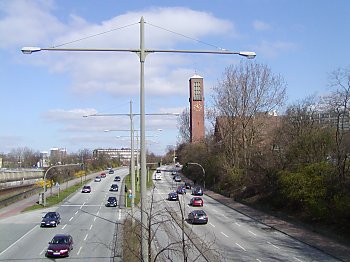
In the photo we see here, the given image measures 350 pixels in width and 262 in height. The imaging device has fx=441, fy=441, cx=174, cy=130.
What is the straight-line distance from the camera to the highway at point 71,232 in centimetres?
2708

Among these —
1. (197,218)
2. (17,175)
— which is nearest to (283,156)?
(197,218)

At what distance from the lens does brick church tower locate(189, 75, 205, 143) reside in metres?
132

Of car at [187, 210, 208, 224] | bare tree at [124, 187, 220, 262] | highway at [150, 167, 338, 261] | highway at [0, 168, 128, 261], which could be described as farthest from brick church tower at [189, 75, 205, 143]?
bare tree at [124, 187, 220, 262]

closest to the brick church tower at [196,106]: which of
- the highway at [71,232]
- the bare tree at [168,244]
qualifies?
the highway at [71,232]

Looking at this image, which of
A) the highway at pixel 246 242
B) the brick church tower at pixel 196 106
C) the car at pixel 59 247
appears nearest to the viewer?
the highway at pixel 246 242

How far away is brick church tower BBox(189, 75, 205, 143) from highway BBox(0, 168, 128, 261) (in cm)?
7116

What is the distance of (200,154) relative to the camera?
91.6 meters

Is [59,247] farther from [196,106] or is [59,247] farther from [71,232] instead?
[196,106]

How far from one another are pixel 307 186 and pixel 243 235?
8680 mm

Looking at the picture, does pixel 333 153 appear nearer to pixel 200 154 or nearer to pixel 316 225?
pixel 316 225

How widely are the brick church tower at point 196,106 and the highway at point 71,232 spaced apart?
7116 centimetres

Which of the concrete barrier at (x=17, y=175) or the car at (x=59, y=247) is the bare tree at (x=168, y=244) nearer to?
the car at (x=59, y=247)

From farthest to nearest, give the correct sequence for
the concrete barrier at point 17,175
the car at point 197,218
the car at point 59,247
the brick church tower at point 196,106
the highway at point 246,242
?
1. the brick church tower at point 196,106
2. the concrete barrier at point 17,175
3. the car at point 197,218
4. the car at point 59,247
5. the highway at point 246,242

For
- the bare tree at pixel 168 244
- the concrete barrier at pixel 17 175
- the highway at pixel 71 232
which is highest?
the concrete barrier at pixel 17 175
